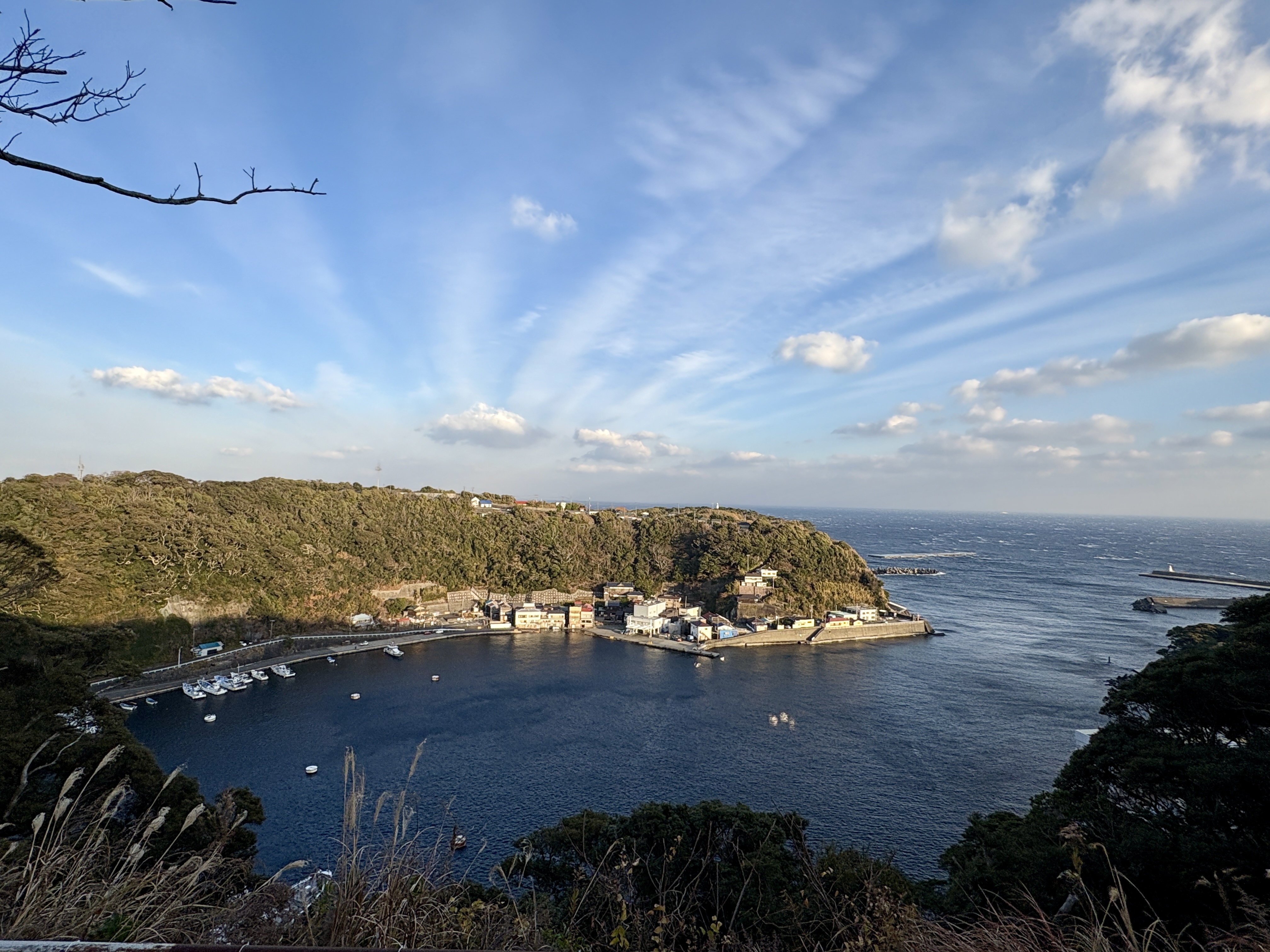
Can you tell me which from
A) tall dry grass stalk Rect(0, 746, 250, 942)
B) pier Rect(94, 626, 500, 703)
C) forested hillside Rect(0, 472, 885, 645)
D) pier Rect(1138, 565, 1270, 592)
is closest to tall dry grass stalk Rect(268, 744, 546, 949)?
tall dry grass stalk Rect(0, 746, 250, 942)

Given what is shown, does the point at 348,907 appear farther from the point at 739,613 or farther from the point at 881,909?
the point at 739,613

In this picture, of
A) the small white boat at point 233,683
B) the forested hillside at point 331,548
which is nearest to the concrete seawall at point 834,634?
the forested hillside at point 331,548

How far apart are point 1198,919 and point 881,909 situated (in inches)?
221

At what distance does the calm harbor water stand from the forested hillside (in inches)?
248

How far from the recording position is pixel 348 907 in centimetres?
177

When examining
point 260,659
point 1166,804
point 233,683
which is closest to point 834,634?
point 1166,804

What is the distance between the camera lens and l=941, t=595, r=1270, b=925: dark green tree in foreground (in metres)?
5.41

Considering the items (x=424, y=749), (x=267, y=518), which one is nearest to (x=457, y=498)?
(x=267, y=518)

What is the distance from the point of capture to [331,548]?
3531cm

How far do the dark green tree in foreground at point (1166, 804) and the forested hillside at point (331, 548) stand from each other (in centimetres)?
1591

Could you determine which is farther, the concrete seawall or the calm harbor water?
the concrete seawall

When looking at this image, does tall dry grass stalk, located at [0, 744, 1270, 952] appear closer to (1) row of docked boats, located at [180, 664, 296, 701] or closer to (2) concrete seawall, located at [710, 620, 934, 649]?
(1) row of docked boats, located at [180, 664, 296, 701]

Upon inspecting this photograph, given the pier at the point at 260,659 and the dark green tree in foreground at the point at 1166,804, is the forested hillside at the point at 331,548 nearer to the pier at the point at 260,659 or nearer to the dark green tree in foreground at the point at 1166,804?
the pier at the point at 260,659

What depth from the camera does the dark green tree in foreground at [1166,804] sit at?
5414 mm
